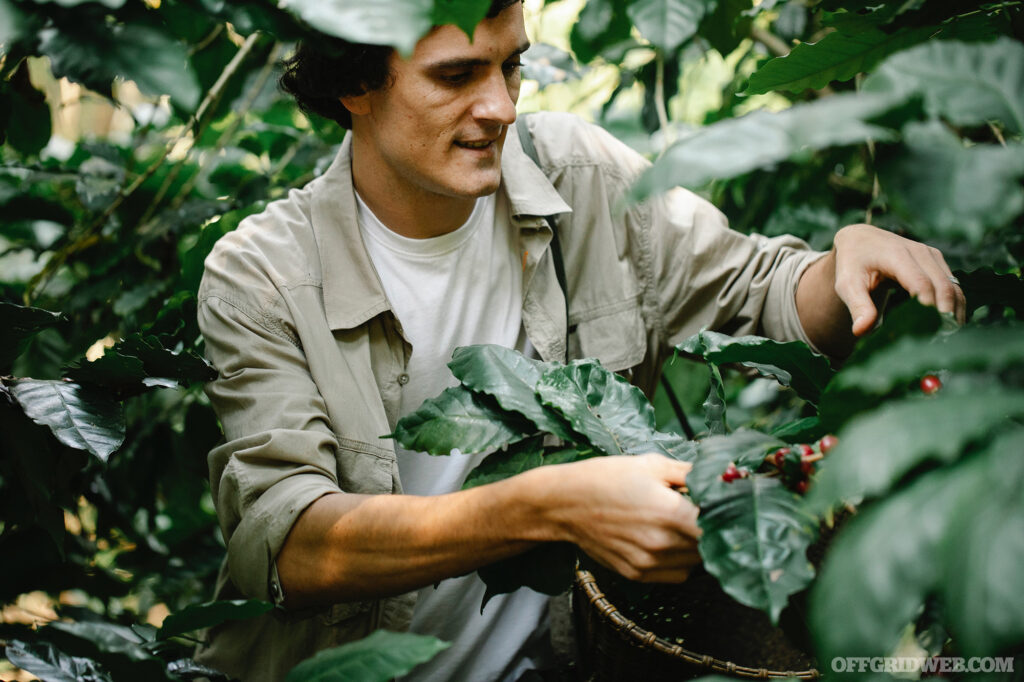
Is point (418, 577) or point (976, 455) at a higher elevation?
point (976, 455)

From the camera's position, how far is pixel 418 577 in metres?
1.03

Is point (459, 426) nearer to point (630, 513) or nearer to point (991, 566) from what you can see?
point (630, 513)

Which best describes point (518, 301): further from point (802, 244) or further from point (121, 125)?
point (121, 125)

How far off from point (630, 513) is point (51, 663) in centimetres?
66

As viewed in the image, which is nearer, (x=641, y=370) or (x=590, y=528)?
(x=590, y=528)

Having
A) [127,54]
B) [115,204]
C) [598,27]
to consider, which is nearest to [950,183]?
[127,54]

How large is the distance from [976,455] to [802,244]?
1.12 meters

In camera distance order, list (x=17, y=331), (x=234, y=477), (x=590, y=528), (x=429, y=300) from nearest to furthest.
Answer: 1. (x=590, y=528)
2. (x=17, y=331)
3. (x=234, y=477)
4. (x=429, y=300)

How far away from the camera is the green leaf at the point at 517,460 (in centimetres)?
93

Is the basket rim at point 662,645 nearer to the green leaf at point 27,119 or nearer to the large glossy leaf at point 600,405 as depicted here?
the large glossy leaf at point 600,405

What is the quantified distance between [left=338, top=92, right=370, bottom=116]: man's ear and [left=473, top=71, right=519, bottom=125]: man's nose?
238mm

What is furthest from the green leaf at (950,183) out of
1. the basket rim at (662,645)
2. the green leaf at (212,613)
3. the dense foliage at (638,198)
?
the green leaf at (212,613)

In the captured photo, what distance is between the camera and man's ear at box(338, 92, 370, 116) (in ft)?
4.62

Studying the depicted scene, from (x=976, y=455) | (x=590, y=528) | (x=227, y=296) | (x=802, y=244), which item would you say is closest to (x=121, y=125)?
(x=227, y=296)
